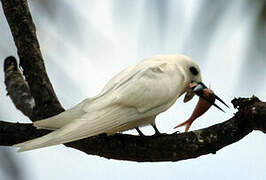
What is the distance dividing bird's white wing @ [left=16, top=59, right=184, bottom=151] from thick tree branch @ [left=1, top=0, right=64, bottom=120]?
14.0 inches

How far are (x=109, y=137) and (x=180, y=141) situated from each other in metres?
0.56

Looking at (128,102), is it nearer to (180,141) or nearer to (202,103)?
(180,141)

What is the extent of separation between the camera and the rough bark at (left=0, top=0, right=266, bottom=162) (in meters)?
3.52

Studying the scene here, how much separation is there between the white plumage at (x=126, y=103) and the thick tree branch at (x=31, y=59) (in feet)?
1.09

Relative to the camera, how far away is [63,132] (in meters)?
3.58

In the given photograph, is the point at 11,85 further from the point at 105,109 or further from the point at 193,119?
the point at 193,119

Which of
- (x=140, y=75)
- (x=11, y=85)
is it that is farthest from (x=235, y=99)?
(x=11, y=85)

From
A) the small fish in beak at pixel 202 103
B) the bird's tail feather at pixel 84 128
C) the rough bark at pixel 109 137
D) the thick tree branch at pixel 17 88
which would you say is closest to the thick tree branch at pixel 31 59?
the rough bark at pixel 109 137

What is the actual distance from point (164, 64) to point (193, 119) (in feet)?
1.61


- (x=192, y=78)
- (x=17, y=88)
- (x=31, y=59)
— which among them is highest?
(x=31, y=59)

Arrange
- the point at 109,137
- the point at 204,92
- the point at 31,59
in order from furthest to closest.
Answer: the point at 204,92, the point at 31,59, the point at 109,137

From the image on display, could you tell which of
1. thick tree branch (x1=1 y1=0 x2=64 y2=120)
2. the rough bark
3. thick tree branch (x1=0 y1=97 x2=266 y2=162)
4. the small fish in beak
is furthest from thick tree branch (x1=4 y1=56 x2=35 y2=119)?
the small fish in beak

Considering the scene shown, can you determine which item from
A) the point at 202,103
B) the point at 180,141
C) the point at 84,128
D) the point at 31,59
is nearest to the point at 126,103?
the point at 84,128

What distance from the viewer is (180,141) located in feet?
11.9
